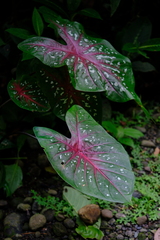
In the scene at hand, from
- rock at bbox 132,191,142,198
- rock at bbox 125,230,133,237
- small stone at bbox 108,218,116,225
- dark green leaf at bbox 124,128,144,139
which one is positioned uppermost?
dark green leaf at bbox 124,128,144,139

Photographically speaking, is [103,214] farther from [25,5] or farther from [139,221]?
[25,5]

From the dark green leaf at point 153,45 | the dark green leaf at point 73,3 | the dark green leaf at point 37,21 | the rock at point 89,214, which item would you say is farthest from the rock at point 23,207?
the dark green leaf at point 73,3

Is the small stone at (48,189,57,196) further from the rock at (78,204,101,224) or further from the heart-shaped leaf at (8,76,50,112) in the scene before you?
the heart-shaped leaf at (8,76,50,112)

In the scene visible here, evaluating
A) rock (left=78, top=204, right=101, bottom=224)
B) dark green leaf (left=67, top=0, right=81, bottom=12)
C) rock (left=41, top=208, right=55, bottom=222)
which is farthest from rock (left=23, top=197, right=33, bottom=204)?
dark green leaf (left=67, top=0, right=81, bottom=12)

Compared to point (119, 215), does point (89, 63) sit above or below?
above

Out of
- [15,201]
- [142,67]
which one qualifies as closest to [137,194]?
[15,201]

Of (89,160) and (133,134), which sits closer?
(89,160)

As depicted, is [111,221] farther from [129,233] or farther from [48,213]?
[48,213]

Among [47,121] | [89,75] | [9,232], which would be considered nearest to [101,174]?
[89,75]
